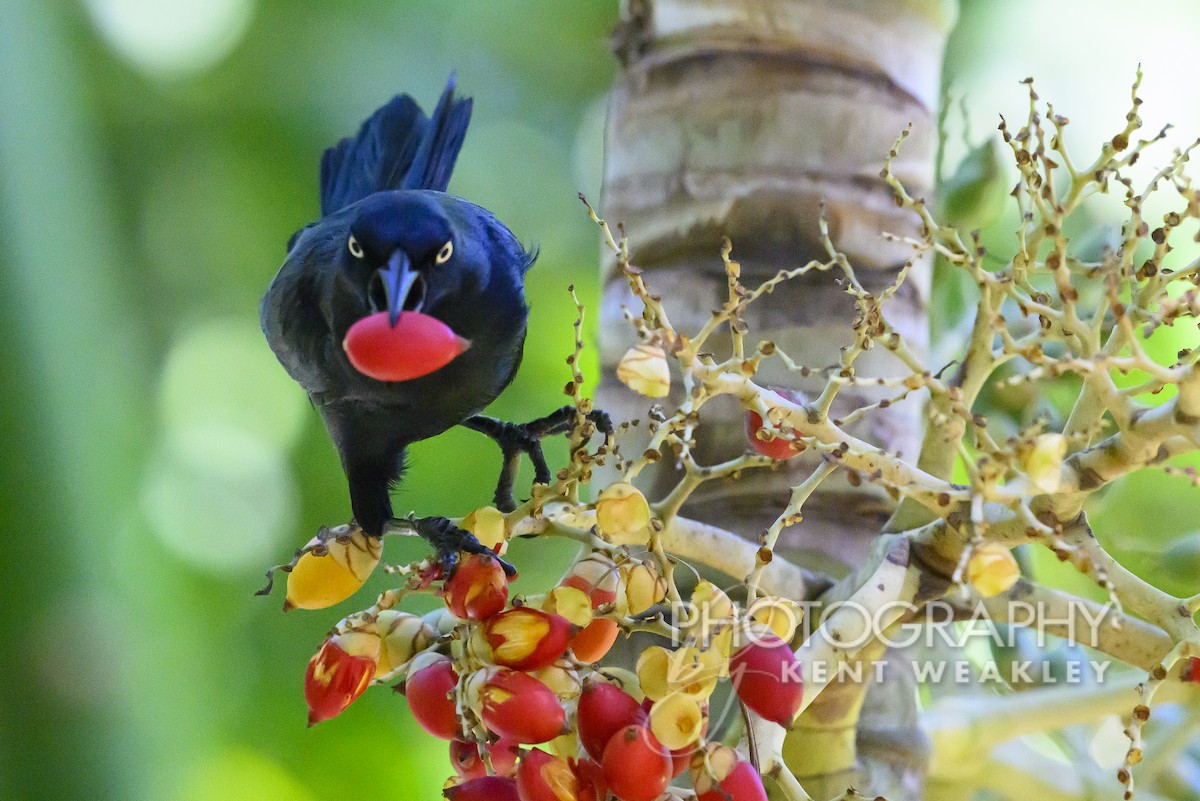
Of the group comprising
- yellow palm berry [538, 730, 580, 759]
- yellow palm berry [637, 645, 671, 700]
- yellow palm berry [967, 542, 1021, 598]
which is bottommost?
yellow palm berry [538, 730, 580, 759]

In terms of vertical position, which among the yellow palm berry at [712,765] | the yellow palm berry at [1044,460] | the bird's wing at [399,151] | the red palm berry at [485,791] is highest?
the bird's wing at [399,151]

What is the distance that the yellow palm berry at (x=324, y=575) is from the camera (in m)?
0.62

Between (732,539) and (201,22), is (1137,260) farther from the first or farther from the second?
(201,22)

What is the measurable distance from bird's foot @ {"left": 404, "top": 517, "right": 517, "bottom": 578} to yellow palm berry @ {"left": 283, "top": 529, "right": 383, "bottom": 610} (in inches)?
2.0

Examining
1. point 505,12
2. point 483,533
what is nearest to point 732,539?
point 483,533

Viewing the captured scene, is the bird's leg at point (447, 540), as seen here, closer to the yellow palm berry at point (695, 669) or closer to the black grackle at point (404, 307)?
the black grackle at point (404, 307)

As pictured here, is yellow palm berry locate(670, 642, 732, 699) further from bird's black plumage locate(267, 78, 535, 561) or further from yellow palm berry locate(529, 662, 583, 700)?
bird's black plumage locate(267, 78, 535, 561)

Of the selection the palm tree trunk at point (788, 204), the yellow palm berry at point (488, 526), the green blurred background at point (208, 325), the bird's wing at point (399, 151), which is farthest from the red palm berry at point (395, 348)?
the green blurred background at point (208, 325)

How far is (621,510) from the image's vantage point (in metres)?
0.52

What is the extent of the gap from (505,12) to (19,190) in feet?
2.93

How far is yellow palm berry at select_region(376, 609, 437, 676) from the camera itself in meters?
0.65

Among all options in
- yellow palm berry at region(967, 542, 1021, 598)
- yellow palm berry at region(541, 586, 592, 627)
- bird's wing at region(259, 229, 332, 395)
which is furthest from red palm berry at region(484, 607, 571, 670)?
bird's wing at region(259, 229, 332, 395)

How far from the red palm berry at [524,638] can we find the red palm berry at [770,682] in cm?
10

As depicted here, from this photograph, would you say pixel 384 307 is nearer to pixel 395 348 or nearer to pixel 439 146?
pixel 395 348
